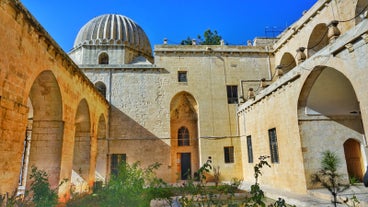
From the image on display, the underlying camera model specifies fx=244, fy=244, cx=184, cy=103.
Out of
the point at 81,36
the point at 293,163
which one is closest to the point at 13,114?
the point at 293,163

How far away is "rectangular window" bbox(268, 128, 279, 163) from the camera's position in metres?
10.7

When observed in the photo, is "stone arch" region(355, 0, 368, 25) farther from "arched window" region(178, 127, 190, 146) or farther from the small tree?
"arched window" region(178, 127, 190, 146)

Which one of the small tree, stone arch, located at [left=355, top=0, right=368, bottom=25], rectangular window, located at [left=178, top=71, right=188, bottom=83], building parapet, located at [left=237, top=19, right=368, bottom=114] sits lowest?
the small tree

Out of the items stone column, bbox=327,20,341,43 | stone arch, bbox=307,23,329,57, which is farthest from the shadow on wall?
stone column, bbox=327,20,341,43

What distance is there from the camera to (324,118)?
9055 millimetres

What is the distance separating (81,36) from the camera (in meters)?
18.4

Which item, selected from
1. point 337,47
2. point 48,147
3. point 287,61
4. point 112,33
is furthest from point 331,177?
point 112,33

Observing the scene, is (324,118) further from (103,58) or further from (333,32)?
(103,58)

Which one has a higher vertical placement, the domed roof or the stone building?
the domed roof

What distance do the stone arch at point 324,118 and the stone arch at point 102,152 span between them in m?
10.6

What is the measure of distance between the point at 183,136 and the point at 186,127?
26.0 inches

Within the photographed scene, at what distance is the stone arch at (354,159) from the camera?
996 centimetres

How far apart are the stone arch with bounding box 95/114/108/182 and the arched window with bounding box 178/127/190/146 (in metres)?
4.97

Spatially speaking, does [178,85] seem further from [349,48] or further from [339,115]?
[349,48]
